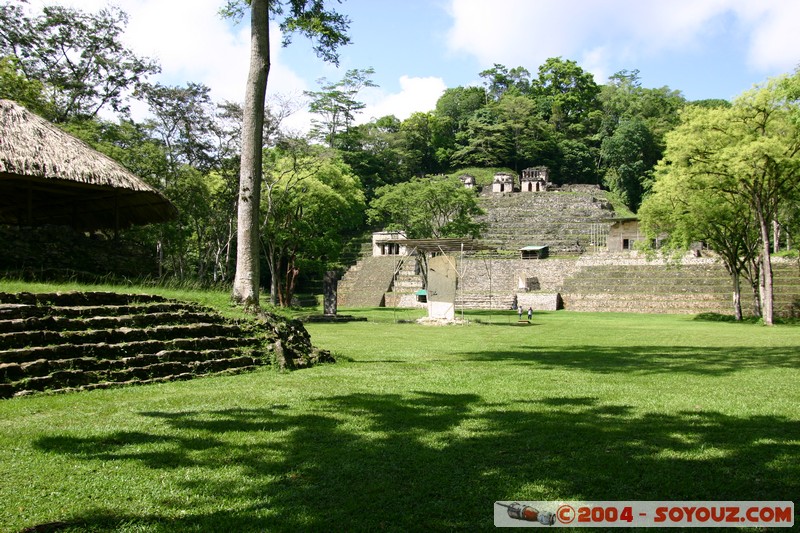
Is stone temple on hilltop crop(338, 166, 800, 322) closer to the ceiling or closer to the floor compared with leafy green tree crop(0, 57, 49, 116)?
closer to the floor

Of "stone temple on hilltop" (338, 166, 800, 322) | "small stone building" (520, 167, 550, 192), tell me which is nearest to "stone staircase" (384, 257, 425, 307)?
"stone temple on hilltop" (338, 166, 800, 322)

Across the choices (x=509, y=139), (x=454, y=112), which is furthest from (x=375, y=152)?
(x=454, y=112)

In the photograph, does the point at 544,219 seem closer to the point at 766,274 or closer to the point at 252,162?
the point at 766,274

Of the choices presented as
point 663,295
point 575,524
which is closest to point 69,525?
point 575,524

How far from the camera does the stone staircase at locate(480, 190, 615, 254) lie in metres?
45.7

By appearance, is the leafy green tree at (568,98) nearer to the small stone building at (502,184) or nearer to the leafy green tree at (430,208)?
the small stone building at (502,184)

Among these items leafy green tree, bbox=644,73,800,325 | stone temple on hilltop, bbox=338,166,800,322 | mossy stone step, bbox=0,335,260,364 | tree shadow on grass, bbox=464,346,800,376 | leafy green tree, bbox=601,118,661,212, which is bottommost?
tree shadow on grass, bbox=464,346,800,376

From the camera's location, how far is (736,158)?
2183 cm

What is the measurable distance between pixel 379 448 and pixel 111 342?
189 inches

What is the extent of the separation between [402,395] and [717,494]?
3.59m

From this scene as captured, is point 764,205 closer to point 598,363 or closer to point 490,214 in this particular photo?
point 598,363

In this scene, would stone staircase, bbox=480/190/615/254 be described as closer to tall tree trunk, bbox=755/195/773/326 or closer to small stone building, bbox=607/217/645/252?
small stone building, bbox=607/217/645/252

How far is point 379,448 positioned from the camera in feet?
14.5

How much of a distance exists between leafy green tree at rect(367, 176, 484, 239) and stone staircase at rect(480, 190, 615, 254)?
1237cm
